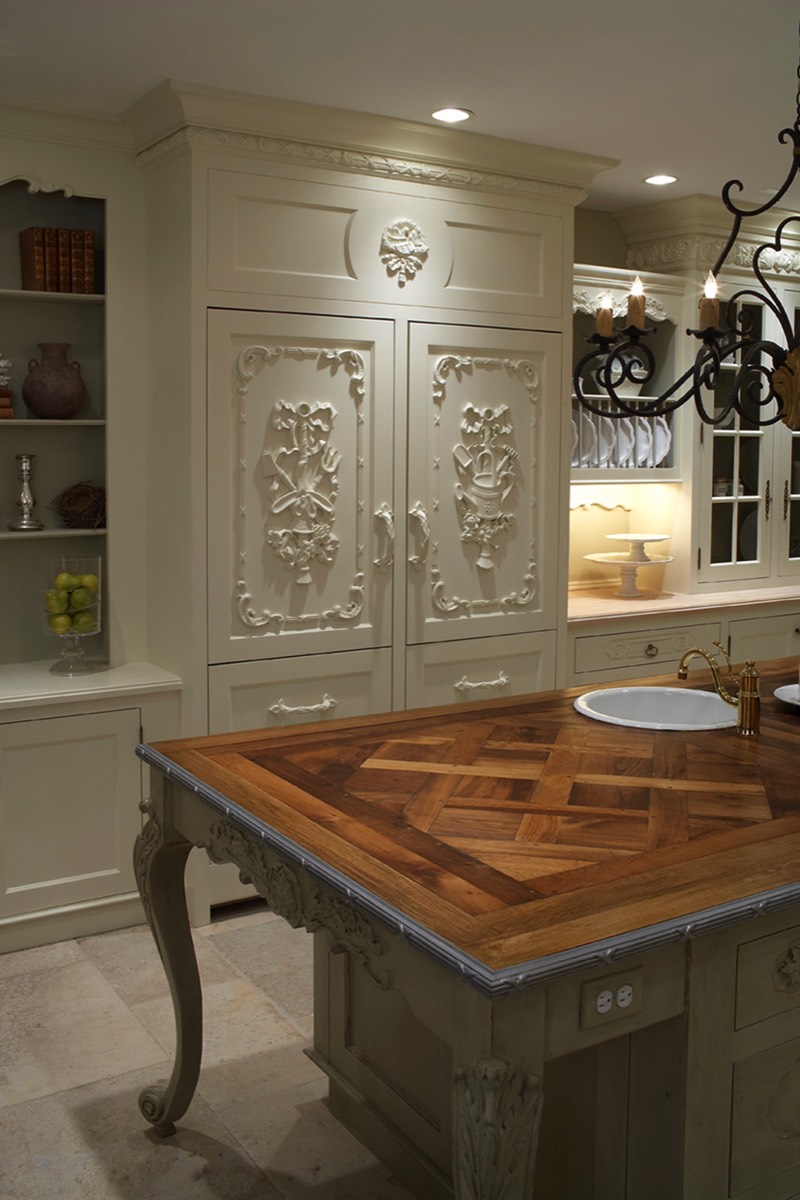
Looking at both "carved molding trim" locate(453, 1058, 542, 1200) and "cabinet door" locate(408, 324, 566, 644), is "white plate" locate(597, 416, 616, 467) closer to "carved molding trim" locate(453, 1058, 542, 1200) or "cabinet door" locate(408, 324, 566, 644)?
"cabinet door" locate(408, 324, 566, 644)

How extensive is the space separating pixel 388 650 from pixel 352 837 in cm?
203

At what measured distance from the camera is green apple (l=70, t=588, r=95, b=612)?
359 centimetres

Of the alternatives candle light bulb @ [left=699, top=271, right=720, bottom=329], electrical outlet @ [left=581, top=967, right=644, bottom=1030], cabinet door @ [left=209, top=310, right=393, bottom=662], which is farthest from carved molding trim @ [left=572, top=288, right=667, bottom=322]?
electrical outlet @ [left=581, top=967, right=644, bottom=1030]

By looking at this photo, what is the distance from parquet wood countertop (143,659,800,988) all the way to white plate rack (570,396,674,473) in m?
2.05

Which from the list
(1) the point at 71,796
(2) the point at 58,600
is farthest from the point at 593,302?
(1) the point at 71,796

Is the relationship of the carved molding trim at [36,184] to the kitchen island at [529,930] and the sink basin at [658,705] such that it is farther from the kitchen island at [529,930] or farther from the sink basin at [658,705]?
the sink basin at [658,705]

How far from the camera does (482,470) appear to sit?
156 inches

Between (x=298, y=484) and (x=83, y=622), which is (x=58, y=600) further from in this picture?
(x=298, y=484)

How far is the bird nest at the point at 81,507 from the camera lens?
12.3 feet

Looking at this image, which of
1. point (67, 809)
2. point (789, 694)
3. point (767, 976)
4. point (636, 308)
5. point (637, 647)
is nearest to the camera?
point (767, 976)

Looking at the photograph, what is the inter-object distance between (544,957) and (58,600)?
2.54 m

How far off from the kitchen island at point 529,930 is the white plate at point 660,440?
2.45 metres

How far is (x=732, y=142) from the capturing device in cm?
385

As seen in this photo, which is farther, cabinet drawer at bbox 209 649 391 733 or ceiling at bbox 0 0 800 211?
cabinet drawer at bbox 209 649 391 733
